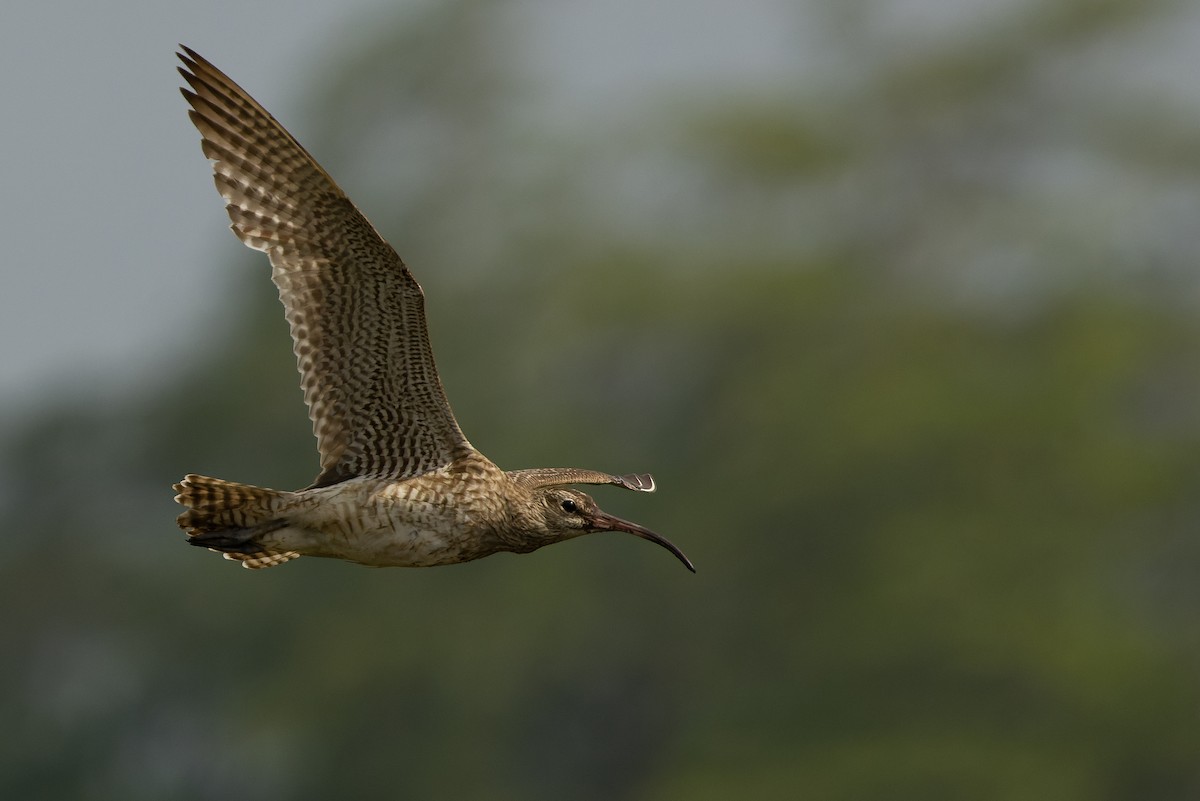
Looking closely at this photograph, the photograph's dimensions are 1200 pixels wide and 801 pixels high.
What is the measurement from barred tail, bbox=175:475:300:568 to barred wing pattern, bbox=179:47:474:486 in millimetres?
556

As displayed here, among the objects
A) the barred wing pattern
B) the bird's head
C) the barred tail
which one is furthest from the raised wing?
the barred tail

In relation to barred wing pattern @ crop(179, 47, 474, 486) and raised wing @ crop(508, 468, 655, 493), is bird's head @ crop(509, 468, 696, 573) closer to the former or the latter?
raised wing @ crop(508, 468, 655, 493)

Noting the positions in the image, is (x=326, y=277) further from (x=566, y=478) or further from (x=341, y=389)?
(x=566, y=478)

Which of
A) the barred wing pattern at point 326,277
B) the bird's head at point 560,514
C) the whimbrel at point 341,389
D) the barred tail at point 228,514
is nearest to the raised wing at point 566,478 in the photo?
the bird's head at point 560,514

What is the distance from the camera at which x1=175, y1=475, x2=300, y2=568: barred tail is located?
13203 mm

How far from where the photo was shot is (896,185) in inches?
2534

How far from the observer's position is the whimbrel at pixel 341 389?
13.1 m

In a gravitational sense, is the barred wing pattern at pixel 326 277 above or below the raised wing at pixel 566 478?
above

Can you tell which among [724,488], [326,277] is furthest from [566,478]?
[724,488]

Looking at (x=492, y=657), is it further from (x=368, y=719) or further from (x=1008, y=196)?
(x=1008, y=196)

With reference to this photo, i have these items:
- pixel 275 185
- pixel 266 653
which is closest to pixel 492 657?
pixel 266 653

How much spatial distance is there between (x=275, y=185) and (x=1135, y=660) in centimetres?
3729

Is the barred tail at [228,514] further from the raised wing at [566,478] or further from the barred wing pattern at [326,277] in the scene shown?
the raised wing at [566,478]

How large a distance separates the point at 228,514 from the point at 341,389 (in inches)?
37.1
